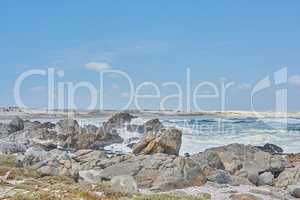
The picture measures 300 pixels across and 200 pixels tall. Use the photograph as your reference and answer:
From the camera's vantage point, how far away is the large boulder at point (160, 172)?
2117cm

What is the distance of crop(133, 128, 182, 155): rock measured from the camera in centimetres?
3144

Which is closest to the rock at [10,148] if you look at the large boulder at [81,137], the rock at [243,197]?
the large boulder at [81,137]

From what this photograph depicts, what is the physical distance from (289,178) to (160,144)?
952 centimetres

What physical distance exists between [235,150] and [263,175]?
5.73m

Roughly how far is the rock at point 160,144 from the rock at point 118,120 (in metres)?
26.3

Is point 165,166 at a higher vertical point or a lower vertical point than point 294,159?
higher

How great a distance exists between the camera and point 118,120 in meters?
62.2

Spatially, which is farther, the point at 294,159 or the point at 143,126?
the point at 143,126

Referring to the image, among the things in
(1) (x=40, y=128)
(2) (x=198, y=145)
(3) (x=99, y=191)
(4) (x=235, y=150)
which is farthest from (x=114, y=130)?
(3) (x=99, y=191)

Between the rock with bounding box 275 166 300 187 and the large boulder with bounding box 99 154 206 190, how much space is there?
4.18 metres

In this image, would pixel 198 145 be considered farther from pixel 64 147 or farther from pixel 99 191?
pixel 99 191

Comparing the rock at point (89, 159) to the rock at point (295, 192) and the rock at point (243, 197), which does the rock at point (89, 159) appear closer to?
the rock at point (243, 197)

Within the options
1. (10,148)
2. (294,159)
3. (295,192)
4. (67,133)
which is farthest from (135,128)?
(295,192)

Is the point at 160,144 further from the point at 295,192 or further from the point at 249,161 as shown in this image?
the point at 295,192
